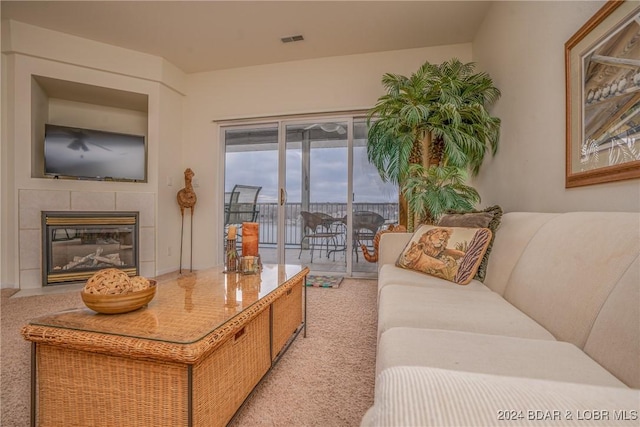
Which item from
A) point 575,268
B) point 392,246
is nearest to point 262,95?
point 392,246

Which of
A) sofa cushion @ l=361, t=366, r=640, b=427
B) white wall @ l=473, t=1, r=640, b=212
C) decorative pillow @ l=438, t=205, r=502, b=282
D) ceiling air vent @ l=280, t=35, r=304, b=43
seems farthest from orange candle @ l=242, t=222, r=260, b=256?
ceiling air vent @ l=280, t=35, r=304, b=43

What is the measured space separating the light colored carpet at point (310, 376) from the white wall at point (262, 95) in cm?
215

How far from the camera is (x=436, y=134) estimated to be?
2699mm

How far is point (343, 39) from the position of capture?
3.44 metres

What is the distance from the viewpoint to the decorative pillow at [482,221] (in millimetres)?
1716

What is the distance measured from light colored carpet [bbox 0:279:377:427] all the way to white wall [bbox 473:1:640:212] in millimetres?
1373

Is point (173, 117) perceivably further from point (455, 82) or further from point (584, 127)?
point (584, 127)

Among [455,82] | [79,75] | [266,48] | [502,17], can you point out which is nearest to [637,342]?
[455,82]

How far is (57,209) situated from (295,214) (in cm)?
262

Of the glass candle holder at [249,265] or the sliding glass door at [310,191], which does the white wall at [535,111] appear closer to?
the sliding glass door at [310,191]

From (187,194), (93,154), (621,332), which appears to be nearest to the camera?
(621,332)

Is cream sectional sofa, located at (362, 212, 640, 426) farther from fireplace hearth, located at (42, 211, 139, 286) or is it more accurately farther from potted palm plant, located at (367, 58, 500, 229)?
fireplace hearth, located at (42, 211, 139, 286)

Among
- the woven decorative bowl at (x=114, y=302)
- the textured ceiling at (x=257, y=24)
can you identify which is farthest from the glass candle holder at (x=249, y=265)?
the textured ceiling at (x=257, y=24)

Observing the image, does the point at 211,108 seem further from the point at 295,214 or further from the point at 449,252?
the point at 449,252
